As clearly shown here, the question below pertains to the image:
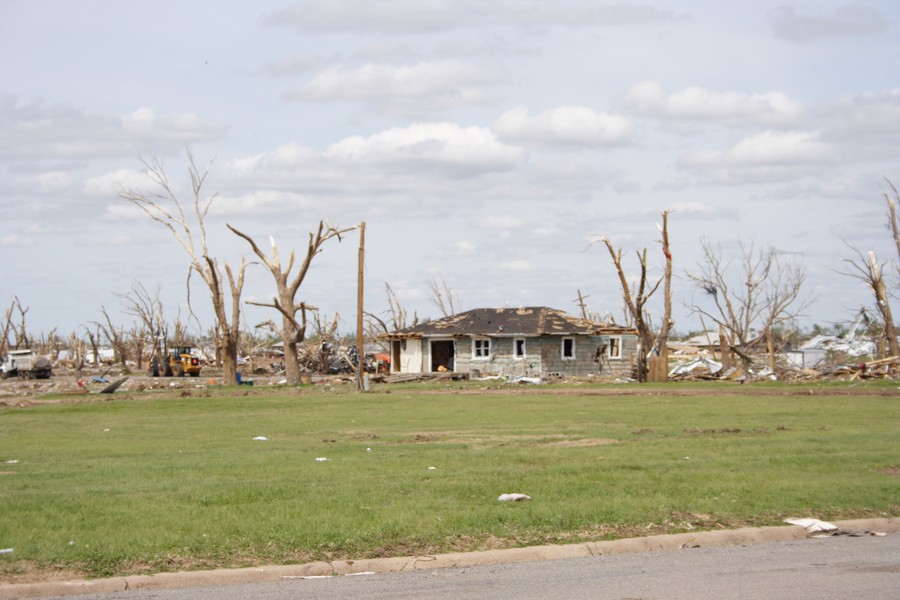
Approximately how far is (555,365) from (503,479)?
44.7 meters

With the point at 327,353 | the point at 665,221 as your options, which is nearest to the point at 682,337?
the point at 327,353

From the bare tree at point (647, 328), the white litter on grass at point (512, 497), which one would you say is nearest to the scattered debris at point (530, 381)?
the bare tree at point (647, 328)

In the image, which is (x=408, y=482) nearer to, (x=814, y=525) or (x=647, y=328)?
(x=814, y=525)

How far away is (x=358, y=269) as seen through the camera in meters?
49.1

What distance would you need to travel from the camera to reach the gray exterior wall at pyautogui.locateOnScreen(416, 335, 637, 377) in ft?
193

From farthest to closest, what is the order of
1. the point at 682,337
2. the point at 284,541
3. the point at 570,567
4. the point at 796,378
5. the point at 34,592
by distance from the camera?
the point at 682,337 → the point at 796,378 → the point at 284,541 → the point at 570,567 → the point at 34,592

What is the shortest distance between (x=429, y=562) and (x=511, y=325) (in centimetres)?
5023

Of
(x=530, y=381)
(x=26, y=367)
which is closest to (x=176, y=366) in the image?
(x=26, y=367)

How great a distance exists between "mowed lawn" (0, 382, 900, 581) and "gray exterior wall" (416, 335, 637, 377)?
29.4 meters

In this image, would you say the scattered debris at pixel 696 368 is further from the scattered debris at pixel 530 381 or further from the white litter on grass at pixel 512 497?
the white litter on grass at pixel 512 497

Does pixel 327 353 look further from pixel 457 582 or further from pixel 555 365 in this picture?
pixel 457 582

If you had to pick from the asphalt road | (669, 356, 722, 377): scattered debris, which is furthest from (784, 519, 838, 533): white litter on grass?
(669, 356, 722, 377): scattered debris

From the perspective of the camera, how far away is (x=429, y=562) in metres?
10.2

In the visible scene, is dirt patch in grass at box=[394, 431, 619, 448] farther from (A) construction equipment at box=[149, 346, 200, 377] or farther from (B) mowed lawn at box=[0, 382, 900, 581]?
(A) construction equipment at box=[149, 346, 200, 377]
